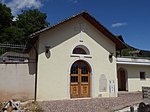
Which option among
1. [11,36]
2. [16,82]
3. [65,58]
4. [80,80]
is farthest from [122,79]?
[11,36]

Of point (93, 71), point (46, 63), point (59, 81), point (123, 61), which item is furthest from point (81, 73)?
point (123, 61)

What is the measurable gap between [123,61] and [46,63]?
945 cm

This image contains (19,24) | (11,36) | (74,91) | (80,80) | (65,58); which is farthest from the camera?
(19,24)

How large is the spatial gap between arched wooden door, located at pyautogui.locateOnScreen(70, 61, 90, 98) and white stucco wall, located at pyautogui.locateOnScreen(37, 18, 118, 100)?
39 cm

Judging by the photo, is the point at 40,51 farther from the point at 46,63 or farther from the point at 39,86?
the point at 39,86

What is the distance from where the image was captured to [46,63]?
12.2m

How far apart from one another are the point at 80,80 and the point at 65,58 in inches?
77.4

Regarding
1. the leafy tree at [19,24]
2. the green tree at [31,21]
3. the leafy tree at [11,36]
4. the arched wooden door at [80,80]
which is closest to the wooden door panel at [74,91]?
the arched wooden door at [80,80]

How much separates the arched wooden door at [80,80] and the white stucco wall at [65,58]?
1.27 feet

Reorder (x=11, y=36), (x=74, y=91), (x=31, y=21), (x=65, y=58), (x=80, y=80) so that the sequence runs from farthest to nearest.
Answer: (x=31, y=21) < (x=11, y=36) < (x=80, y=80) < (x=74, y=91) < (x=65, y=58)

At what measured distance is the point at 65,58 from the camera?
12.9 meters

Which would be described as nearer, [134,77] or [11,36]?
[134,77]

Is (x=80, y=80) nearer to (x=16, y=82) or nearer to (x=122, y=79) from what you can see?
(x=16, y=82)

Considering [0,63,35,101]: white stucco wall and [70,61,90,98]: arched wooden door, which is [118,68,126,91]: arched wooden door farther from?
[0,63,35,101]: white stucco wall
